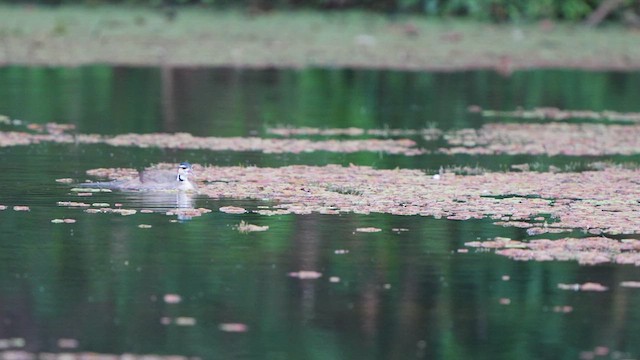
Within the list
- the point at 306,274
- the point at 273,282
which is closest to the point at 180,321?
the point at 273,282

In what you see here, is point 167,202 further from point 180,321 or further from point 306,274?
point 180,321

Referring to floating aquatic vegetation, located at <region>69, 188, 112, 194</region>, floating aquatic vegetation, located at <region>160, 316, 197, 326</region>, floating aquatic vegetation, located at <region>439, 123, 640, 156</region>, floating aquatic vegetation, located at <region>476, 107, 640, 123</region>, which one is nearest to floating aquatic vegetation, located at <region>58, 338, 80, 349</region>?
floating aquatic vegetation, located at <region>160, 316, 197, 326</region>

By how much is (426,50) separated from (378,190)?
12033mm

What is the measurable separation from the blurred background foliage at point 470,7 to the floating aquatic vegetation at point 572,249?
1707cm

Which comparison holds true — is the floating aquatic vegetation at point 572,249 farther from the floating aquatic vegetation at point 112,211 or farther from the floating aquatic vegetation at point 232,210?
the floating aquatic vegetation at point 112,211

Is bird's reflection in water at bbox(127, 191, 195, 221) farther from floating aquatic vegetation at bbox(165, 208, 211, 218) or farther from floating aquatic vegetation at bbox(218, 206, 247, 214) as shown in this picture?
floating aquatic vegetation at bbox(218, 206, 247, 214)

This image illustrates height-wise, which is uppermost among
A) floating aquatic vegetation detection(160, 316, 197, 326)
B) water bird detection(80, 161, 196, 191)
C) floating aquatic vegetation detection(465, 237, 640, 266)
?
water bird detection(80, 161, 196, 191)

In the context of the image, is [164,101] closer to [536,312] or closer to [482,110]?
[482,110]

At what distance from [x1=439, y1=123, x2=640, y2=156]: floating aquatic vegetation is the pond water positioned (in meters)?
0.44

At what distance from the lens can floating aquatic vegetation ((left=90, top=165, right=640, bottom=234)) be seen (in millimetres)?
9586

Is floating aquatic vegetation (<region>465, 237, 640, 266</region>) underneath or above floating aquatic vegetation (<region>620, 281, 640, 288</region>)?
above

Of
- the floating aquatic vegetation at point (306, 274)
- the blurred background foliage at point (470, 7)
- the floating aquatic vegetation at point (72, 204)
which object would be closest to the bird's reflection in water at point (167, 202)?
the floating aquatic vegetation at point (72, 204)

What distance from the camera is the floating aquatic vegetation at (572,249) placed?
8.31 metres

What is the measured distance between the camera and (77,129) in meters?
14.0
